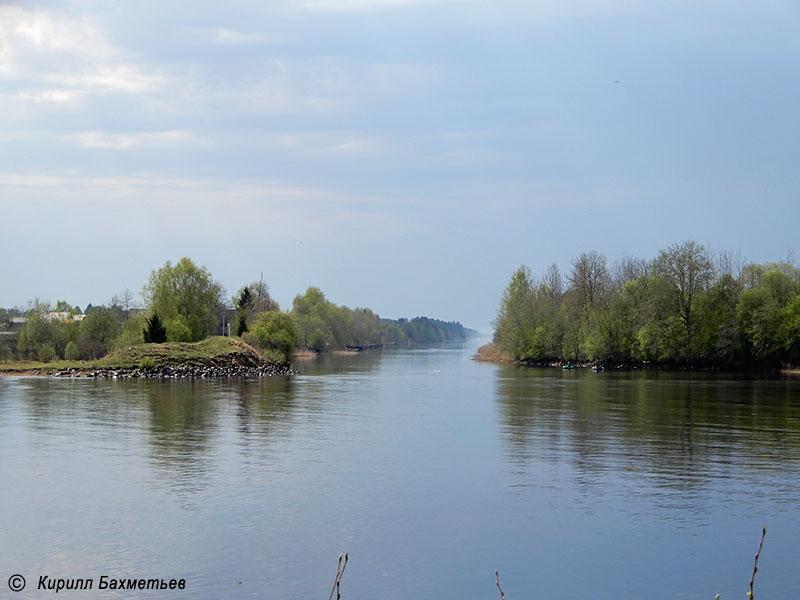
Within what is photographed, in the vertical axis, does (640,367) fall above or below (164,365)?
below

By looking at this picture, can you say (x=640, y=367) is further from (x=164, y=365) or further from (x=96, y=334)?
(x=96, y=334)

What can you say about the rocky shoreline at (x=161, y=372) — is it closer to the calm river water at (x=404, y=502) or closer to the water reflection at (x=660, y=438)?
the water reflection at (x=660, y=438)

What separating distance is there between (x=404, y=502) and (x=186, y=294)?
2736 inches

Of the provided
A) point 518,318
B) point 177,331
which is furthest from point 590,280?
point 177,331

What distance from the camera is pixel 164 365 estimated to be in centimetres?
6400

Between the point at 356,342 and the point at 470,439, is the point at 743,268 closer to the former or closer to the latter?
the point at 470,439

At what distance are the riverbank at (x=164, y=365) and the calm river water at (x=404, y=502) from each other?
26.4 meters

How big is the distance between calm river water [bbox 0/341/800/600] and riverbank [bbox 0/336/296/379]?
26432mm

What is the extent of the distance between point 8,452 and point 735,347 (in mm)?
67603

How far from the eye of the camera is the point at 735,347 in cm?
7681

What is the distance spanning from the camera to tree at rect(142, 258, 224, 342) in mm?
83562

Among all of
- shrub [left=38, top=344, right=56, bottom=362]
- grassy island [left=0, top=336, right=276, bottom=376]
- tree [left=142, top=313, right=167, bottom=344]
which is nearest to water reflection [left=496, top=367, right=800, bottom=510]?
grassy island [left=0, top=336, right=276, bottom=376]

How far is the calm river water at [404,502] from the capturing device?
14.0 m

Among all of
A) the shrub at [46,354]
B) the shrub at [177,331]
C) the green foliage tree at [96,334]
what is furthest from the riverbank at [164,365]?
the shrub at [177,331]
